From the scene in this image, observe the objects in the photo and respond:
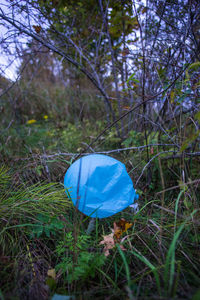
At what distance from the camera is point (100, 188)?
33.1 inches

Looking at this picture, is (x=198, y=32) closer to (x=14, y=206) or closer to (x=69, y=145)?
(x=69, y=145)

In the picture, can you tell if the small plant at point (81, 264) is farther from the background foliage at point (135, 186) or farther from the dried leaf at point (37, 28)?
the dried leaf at point (37, 28)

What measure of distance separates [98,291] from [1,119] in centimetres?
366

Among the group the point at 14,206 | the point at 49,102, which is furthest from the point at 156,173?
the point at 49,102

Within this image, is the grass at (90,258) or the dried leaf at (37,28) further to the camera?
the dried leaf at (37,28)

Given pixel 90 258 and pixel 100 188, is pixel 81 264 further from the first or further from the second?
pixel 100 188

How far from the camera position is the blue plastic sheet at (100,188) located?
0.83 meters

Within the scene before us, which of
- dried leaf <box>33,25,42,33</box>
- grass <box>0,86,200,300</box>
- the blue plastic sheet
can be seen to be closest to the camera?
grass <box>0,86,200,300</box>

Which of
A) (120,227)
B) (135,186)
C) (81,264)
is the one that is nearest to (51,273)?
(81,264)

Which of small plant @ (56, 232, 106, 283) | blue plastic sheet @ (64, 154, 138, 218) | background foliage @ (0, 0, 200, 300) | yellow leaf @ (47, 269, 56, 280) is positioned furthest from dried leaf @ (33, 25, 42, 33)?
yellow leaf @ (47, 269, 56, 280)

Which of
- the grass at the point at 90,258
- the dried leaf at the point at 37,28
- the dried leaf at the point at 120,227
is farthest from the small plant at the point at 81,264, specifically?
the dried leaf at the point at 37,28

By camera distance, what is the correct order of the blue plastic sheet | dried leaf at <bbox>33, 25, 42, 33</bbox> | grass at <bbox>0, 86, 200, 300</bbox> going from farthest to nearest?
dried leaf at <bbox>33, 25, 42, 33</bbox>
the blue plastic sheet
grass at <bbox>0, 86, 200, 300</bbox>

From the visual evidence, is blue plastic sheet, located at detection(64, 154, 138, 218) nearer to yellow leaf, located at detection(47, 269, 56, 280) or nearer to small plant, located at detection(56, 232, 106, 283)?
small plant, located at detection(56, 232, 106, 283)

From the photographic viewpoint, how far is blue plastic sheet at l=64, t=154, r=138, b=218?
827mm
